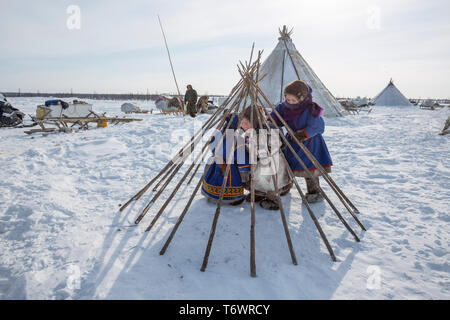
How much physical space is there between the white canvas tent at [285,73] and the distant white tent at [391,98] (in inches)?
703

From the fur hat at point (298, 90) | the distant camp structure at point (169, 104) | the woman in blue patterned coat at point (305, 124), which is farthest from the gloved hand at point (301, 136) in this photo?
the distant camp structure at point (169, 104)

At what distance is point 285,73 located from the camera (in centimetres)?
870

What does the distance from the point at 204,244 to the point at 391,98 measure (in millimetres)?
26832

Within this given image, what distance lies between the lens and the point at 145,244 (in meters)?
1.97

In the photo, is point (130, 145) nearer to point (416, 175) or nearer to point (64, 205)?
point (64, 205)

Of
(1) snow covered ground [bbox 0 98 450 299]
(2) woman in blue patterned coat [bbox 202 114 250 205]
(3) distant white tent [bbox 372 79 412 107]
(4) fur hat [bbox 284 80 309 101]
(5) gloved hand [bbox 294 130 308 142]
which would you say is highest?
(3) distant white tent [bbox 372 79 412 107]

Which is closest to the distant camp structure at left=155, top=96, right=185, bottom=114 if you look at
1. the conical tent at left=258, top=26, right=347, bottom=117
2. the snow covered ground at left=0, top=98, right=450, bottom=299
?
the conical tent at left=258, top=26, right=347, bottom=117

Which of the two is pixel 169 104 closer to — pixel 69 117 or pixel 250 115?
pixel 69 117

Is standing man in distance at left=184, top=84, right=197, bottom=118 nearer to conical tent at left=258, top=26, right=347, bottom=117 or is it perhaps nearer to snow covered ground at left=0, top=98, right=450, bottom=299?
conical tent at left=258, top=26, right=347, bottom=117

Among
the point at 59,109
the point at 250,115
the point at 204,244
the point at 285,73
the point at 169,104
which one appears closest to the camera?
the point at 204,244

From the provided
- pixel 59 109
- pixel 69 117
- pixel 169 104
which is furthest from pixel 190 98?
pixel 169 104

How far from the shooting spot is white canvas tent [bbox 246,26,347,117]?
339 inches

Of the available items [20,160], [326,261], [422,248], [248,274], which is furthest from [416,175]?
[20,160]
